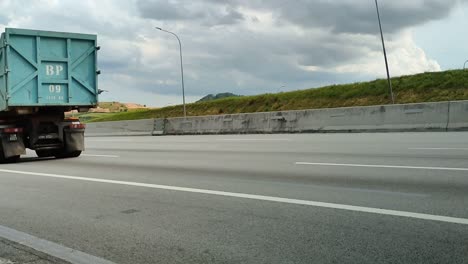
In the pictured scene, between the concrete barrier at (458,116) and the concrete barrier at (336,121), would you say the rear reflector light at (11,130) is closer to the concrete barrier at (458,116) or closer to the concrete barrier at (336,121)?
the concrete barrier at (336,121)

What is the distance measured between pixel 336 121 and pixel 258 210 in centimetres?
1666

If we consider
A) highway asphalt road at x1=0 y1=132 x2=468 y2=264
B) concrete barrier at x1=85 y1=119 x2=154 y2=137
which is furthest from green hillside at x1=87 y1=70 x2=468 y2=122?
highway asphalt road at x1=0 y1=132 x2=468 y2=264

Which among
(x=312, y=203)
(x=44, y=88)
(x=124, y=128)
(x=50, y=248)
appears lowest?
(x=50, y=248)

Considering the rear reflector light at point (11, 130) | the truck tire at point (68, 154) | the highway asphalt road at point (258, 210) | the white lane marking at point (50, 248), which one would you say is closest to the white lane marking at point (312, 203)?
the highway asphalt road at point (258, 210)

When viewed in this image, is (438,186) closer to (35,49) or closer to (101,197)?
(101,197)

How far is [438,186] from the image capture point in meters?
7.57

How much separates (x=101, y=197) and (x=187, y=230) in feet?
9.02

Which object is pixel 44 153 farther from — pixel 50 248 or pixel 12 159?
pixel 50 248

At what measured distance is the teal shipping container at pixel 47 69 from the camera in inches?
532

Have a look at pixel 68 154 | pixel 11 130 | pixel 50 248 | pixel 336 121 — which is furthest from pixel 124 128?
pixel 50 248

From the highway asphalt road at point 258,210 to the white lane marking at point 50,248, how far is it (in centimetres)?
13

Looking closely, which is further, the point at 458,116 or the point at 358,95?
the point at 358,95

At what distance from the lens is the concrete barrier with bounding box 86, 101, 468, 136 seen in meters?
19.6

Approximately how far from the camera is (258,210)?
6445 millimetres
